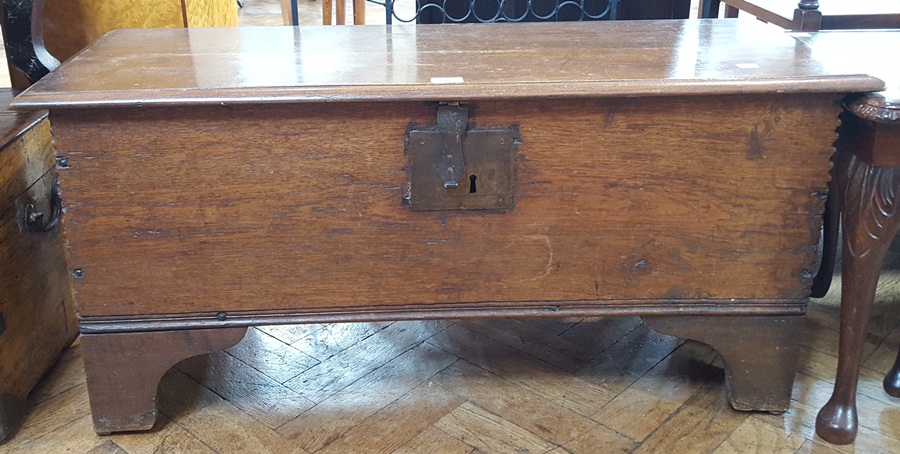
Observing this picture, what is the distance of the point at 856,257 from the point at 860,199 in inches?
3.6

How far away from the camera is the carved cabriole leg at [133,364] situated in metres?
1.40

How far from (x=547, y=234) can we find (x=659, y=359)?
18.5 inches

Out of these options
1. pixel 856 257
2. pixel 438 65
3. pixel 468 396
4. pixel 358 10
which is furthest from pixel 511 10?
pixel 856 257

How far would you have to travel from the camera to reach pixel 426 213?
1.34 m

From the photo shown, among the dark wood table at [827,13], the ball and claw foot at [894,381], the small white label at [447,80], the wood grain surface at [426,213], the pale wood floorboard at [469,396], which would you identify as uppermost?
the dark wood table at [827,13]

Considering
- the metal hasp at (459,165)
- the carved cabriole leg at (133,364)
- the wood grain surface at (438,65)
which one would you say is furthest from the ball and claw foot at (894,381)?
the carved cabriole leg at (133,364)

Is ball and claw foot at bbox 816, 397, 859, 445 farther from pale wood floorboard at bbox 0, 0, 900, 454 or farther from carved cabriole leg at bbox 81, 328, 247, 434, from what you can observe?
carved cabriole leg at bbox 81, 328, 247, 434

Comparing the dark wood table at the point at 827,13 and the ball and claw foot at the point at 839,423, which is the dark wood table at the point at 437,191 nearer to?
the ball and claw foot at the point at 839,423

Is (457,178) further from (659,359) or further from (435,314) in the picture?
(659,359)

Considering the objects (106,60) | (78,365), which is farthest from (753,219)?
(78,365)

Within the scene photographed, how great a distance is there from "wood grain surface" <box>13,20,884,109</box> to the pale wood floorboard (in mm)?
575

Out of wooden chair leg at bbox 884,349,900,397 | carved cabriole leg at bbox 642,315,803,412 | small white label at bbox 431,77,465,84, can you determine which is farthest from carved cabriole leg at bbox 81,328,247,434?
wooden chair leg at bbox 884,349,900,397

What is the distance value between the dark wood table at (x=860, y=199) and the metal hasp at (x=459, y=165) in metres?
0.50

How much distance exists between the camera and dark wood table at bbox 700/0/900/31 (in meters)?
1.62
